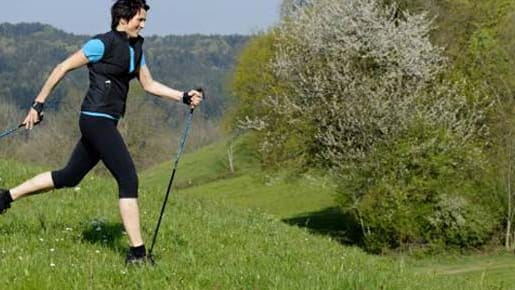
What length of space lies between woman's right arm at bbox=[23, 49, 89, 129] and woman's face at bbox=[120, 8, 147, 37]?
19.9 inches

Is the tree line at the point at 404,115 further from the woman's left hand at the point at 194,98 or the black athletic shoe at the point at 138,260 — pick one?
the black athletic shoe at the point at 138,260

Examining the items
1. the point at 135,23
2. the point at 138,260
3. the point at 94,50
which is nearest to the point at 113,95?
the point at 94,50

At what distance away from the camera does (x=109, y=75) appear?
8.41 metres

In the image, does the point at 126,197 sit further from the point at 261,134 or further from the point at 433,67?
the point at 261,134

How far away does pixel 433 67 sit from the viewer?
4950cm

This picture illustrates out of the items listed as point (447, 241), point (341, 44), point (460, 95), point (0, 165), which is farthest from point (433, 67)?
point (0, 165)

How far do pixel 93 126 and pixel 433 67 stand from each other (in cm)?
4297

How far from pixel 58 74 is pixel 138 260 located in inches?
77.5

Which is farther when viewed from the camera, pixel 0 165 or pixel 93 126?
pixel 0 165

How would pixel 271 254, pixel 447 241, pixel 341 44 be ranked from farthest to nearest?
1. pixel 341 44
2. pixel 447 241
3. pixel 271 254

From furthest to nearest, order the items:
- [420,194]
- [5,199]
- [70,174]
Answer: [420,194]
[5,199]
[70,174]

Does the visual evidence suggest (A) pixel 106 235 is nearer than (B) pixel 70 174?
No

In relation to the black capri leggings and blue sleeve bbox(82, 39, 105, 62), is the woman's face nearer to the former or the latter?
blue sleeve bbox(82, 39, 105, 62)

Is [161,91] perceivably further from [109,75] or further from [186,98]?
[109,75]
